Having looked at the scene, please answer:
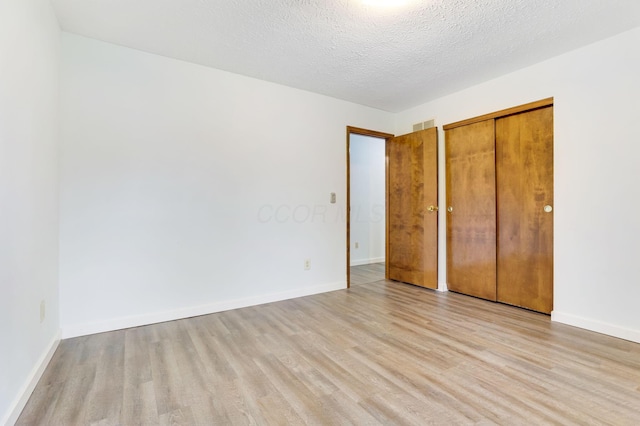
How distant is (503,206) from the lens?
3115 mm

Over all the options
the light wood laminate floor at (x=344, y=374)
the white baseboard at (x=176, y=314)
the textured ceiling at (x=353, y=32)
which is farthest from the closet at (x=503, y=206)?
the white baseboard at (x=176, y=314)

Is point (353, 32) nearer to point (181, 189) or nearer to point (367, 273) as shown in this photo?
point (181, 189)

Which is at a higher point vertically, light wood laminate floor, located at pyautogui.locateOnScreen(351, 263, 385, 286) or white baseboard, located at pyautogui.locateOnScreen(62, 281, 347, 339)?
white baseboard, located at pyautogui.locateOnScreen(62, 281, 347, 339)

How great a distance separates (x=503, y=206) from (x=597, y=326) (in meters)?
1.26

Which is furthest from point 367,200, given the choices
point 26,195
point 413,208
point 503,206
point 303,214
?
point 26,195

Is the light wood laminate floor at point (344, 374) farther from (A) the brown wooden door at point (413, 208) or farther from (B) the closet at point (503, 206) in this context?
(A) the brown wooden door at point (413, 208)

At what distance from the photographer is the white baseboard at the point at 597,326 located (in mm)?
2234

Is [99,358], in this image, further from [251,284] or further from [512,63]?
[512,63]

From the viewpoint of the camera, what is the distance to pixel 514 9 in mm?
2021

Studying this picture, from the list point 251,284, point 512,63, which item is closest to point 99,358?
point 251,284

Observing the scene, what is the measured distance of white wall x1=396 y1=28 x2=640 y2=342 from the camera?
2268mm

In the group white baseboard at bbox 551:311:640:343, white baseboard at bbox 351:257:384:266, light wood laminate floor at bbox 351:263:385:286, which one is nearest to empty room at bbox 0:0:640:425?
white baseboard at bbox 551:311:640:343

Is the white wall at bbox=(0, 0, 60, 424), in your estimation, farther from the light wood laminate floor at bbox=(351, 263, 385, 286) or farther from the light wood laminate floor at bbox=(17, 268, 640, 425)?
the light wood laminate floor at bbox=(351, 263, 385, 286)

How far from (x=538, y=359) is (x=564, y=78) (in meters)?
2.36
